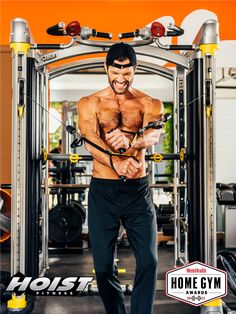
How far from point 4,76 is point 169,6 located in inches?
88.4

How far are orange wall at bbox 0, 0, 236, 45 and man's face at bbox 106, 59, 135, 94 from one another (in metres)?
1.99

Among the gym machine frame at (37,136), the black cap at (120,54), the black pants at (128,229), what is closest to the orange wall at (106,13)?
the gym machine frame at (37,136)

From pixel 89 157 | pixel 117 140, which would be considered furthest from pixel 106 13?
pixel 117 140

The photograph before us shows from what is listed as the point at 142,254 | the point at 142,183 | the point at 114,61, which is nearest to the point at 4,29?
the point at 114,61

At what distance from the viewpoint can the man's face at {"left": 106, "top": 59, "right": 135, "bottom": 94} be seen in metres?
2.30

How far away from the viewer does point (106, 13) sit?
4.14m

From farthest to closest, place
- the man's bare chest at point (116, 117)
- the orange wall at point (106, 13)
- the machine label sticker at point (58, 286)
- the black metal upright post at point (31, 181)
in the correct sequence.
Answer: the orange wall at point (106, 13) < the black metal upright post at point (31, 181) < the machine label sticker at point (58, 286) < the man's bare chest at point (116, 117)

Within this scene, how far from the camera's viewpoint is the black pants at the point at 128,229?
226cm

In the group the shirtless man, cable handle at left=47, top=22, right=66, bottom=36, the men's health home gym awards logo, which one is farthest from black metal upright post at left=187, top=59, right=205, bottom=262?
cable handle at left=47, top=22, right=66, bottom=36

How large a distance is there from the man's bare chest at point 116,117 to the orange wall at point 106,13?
2.03m

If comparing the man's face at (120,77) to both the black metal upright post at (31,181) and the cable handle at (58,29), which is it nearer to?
the cable handle at (58,29)

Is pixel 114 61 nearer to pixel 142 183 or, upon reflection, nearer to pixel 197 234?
pixel 142 183

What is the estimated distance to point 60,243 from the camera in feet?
16.2

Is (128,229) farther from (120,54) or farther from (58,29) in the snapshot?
(58,29)
